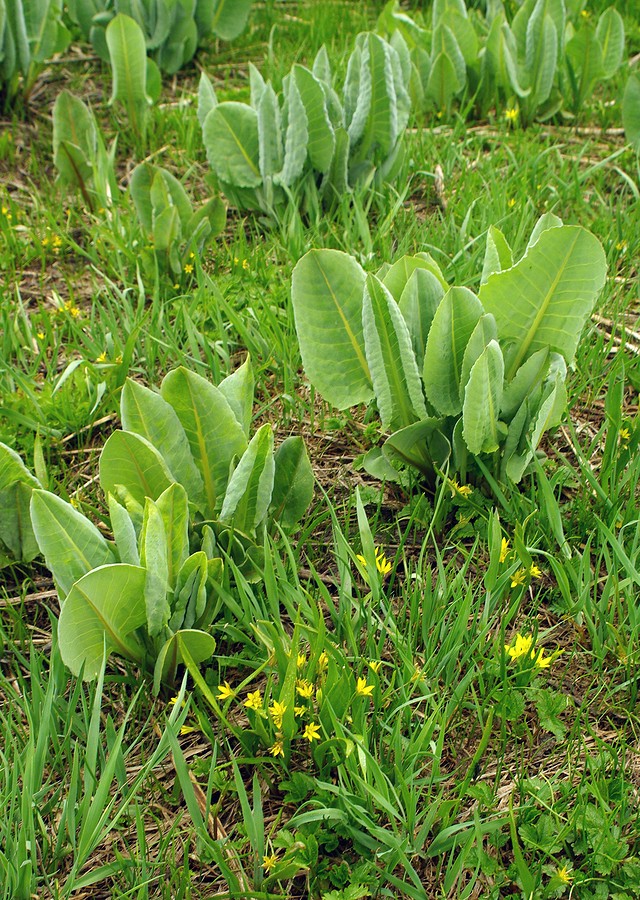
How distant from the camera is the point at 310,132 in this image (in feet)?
8.80

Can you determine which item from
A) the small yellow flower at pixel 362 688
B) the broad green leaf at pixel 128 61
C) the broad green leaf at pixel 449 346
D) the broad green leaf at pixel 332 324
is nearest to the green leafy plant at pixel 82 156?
the broad green leaf at pixel 128 61

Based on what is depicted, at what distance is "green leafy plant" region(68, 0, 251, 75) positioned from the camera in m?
3.51

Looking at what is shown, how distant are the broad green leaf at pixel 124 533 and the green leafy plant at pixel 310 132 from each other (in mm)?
1515

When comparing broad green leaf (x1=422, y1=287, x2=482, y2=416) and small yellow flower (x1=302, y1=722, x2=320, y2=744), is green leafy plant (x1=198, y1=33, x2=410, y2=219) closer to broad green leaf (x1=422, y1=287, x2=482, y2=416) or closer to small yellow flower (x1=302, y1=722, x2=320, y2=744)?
broad green leaf (x1=422, y1=287, x2=482, y2=416)

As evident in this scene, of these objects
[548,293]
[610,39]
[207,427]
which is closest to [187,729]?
[207,427]

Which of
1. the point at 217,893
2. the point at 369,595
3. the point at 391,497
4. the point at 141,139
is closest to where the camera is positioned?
the point at 217,893

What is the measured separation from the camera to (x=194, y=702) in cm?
157

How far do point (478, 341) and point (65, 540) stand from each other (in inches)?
35.1

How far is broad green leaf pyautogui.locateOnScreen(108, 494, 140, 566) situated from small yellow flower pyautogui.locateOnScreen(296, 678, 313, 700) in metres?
0.36

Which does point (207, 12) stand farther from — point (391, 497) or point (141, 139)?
point (391, 497)

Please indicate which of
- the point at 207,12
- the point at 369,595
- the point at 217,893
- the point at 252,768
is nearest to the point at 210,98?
the point at 207,12

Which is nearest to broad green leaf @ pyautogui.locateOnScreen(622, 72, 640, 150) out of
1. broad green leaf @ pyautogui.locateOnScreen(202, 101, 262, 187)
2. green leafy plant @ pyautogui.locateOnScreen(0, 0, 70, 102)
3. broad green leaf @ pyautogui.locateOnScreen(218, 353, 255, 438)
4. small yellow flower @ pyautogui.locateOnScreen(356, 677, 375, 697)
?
broad green leaf @ pyautogui.locateOnScreen(202, 101, 262, 187)

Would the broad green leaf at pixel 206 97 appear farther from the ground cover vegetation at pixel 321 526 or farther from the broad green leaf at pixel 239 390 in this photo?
the broad green leaf at pixel 239 390

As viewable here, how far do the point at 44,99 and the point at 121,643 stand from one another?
2860 mm
